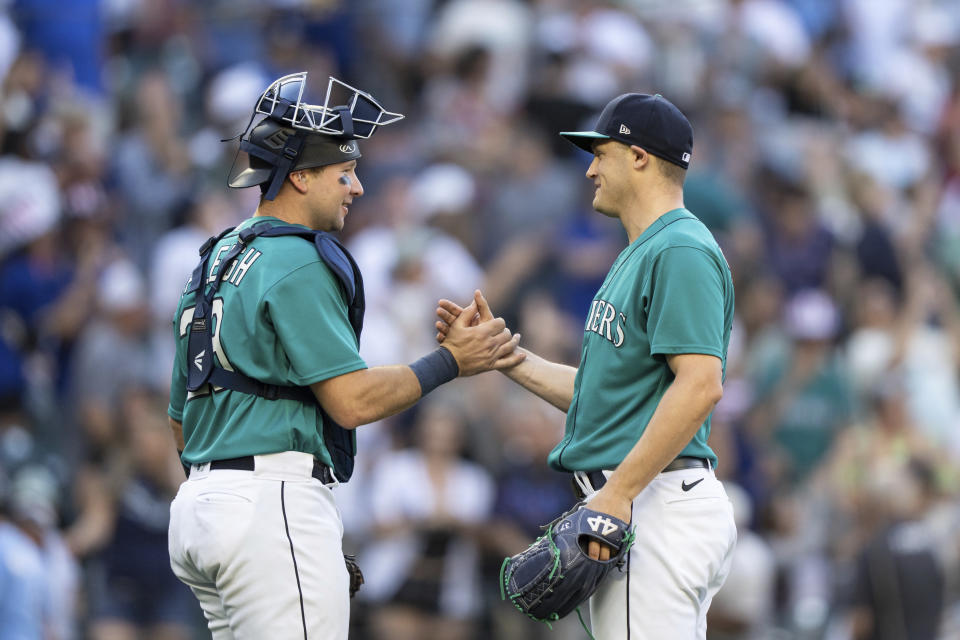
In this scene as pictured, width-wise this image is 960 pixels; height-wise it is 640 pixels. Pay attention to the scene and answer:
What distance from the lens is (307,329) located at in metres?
5.03

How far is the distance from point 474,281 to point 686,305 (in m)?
5.87

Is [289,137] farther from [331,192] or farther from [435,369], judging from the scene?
[435,369]

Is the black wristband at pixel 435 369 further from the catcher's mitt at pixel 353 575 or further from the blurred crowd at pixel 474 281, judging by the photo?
the blurred crowd at pixel 474 281

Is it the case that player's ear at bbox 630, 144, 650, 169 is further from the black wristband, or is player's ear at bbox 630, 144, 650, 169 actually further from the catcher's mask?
the black wristband

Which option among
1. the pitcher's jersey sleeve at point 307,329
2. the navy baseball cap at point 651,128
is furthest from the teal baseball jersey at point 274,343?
the navy baseball cap at point 651,128

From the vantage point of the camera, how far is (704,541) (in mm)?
5020

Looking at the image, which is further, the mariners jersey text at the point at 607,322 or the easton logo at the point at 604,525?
the mariners jersey text at the point at 607,322

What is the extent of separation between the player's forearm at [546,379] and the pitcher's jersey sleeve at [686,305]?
935 millimetres

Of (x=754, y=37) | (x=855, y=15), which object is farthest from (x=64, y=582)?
(x=855, y=15)

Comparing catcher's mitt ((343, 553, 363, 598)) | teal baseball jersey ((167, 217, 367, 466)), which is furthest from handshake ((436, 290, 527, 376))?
catcher's mitt ((343, 553, 363, 598))

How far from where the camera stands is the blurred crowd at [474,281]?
957 cm

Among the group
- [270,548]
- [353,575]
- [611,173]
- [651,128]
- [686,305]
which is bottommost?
[353,575]

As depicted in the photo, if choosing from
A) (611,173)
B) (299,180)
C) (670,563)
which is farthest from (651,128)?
(670,563)

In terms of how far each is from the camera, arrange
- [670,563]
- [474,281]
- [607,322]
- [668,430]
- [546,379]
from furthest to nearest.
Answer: [474,281]
[546,379]
[607,322]
[670,563]
[668,430]
